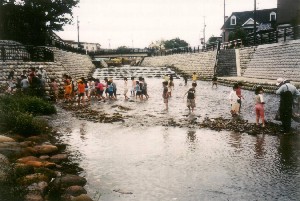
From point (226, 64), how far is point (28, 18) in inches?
938

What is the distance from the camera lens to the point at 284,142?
1064 cm

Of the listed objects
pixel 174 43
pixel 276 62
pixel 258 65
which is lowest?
pixel 258 65

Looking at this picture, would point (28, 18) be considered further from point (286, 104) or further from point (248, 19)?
point (248, 19)

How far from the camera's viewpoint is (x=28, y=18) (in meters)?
38.0

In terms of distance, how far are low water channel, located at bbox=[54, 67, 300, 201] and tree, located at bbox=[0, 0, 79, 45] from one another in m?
26.8

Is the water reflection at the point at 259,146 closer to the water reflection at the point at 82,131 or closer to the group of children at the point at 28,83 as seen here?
the water reflection at the point at 82,131

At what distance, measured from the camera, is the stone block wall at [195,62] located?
137 feet

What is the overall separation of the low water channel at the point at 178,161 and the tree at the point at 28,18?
26842 mm

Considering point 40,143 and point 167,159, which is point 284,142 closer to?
point 167,159

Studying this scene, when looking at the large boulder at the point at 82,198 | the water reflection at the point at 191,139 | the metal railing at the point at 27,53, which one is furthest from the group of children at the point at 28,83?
the large boulder at the point at 82,198

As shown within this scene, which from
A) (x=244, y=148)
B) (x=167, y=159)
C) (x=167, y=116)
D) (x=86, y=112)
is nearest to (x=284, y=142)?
(x=244, y=148)

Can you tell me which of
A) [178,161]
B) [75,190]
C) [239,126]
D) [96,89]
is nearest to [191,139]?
[178,161]

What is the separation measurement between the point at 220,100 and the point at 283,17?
29.5m

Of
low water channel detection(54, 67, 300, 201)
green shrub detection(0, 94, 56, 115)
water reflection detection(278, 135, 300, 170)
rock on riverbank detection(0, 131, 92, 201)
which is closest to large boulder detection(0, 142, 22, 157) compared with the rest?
rock on riverbank detection(0, 131, 92, 201)
